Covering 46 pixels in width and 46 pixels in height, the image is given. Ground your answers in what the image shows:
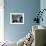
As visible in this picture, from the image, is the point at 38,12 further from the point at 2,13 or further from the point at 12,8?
the point at 2,13

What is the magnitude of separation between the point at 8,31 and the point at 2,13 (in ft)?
2.50

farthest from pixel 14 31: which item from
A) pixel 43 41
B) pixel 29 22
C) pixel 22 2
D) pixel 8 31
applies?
pixel 43 41

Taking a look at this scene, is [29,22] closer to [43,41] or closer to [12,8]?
[12,8]

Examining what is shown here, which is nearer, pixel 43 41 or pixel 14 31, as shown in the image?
pixel 43 41

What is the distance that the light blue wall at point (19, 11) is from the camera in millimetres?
5160

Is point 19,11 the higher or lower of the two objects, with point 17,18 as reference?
higher

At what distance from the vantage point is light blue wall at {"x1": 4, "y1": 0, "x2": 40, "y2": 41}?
516 cm

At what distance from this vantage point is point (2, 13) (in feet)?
17.0

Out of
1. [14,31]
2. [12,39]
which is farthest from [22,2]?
[12,39]

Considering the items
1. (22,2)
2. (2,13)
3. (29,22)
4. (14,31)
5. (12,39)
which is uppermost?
(22,2)

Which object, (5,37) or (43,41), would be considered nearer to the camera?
(43,41)

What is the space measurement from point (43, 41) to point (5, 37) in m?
2.93

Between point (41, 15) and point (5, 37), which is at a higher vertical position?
point (41, 15)

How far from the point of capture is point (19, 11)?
5.16m
